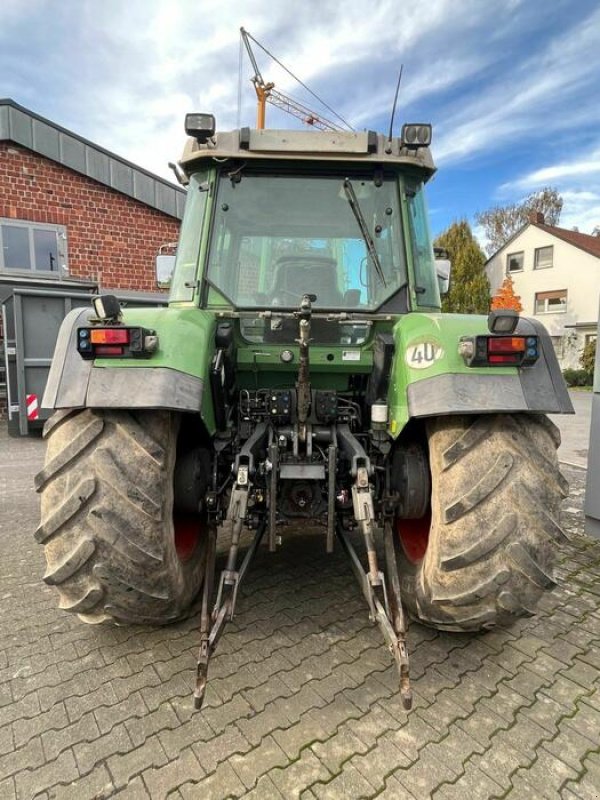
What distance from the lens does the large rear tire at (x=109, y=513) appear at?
205cm

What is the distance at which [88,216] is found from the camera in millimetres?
10094

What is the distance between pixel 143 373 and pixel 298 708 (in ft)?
4.97

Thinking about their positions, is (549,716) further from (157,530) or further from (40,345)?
(40,345)

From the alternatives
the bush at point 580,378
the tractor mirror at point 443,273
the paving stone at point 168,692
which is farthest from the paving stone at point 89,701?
the bush at point 580,378

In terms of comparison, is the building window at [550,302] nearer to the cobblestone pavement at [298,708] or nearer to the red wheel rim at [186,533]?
the cobblestone pavement at [298,708]

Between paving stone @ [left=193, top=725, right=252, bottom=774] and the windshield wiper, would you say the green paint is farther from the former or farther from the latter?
paving stone @ [left=193, top=725, right=252, bottom=774]

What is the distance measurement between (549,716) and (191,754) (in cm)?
143

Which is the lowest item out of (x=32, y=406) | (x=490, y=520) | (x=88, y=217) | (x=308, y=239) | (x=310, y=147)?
(x=32, y=406)

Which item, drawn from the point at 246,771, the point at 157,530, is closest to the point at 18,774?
the point at 246,771

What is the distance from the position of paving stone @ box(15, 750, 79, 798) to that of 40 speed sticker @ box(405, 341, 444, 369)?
6.58 ft

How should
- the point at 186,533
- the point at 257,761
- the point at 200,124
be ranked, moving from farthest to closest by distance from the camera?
the point at 186,533 → the point at 200,124 → the point at 257,761

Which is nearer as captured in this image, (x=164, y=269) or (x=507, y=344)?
(x=507, y=344)

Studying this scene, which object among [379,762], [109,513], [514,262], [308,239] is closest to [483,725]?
[379,762]

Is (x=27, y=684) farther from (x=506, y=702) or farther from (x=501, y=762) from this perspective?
(x=506, y=702)
